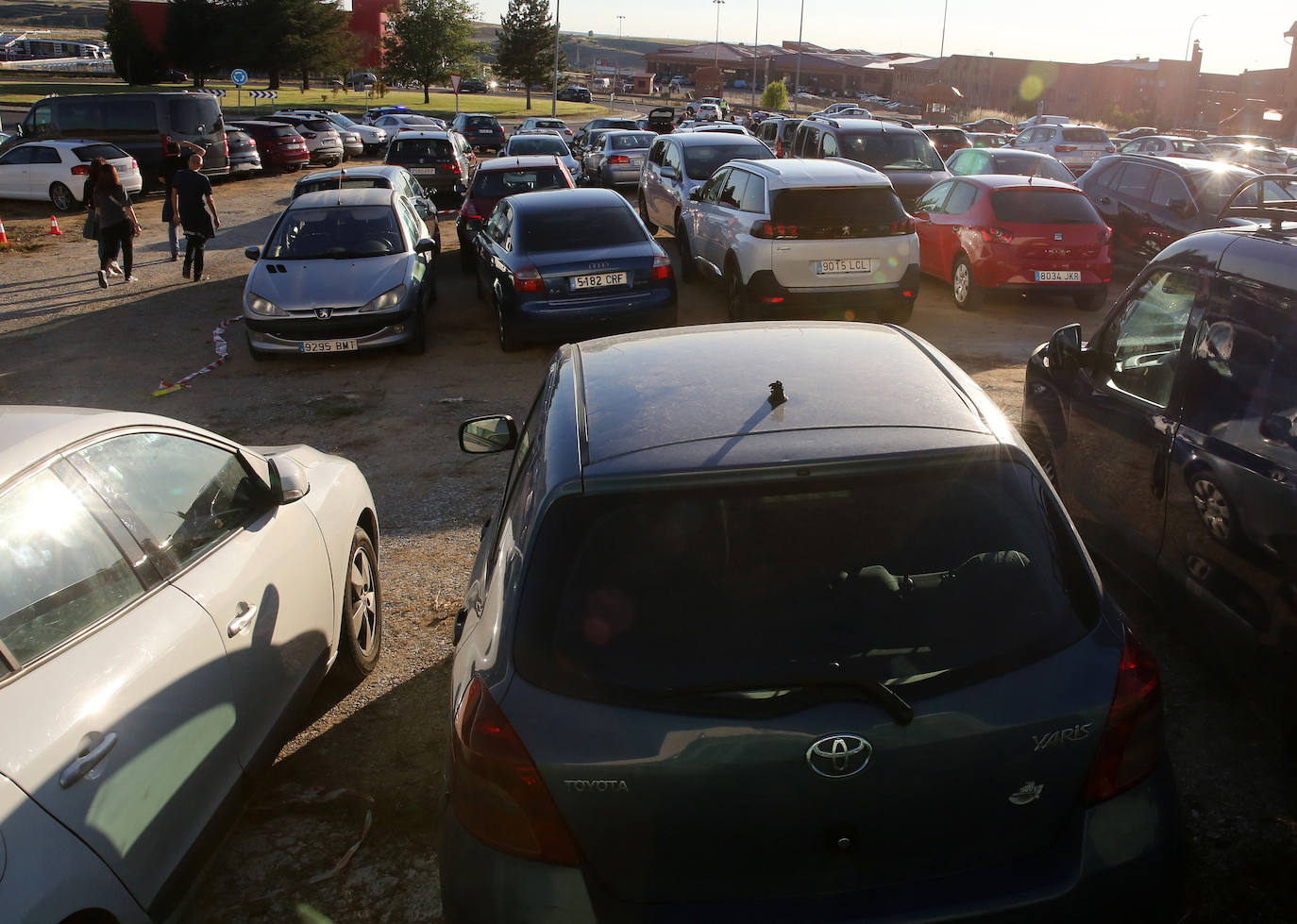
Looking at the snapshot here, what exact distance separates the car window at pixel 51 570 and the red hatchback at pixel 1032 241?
34.4 feet

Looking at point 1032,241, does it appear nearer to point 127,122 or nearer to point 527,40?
point 127,122

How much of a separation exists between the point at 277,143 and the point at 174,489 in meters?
29.7

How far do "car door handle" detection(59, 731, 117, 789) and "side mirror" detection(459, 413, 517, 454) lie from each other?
166 centimetres

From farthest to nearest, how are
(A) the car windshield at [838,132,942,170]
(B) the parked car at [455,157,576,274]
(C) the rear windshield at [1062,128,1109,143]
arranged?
(C) the rear windshield at [1062,128,1109,143] < (A) the car windshield at [838,132,942,170] < (B) the parked car at [455,157,576,274]

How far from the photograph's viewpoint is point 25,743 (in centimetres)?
235

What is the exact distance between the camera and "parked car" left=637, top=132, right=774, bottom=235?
16.2 metres

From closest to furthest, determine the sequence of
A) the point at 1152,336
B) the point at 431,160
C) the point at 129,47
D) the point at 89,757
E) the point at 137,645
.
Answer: the point at 89,757, the point at 137,645, the point at 1152,336, the point at 431,160, the point at 129,47

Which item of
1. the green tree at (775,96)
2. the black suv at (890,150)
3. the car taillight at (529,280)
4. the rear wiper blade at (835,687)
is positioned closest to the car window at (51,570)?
the rear wiper blade at (835,687)

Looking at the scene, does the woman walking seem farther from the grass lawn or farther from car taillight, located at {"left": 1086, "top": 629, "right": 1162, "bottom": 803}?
the grass lawn

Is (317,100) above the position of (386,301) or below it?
above

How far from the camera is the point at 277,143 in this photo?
3009cm

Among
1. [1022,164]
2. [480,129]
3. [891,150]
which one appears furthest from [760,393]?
[480,129]

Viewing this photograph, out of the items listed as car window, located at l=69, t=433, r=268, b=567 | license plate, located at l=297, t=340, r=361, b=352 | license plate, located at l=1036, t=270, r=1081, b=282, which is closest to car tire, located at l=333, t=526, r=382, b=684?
car window, located at l=69, t=433, r=268, b=567

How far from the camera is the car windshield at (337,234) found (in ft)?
36.4
